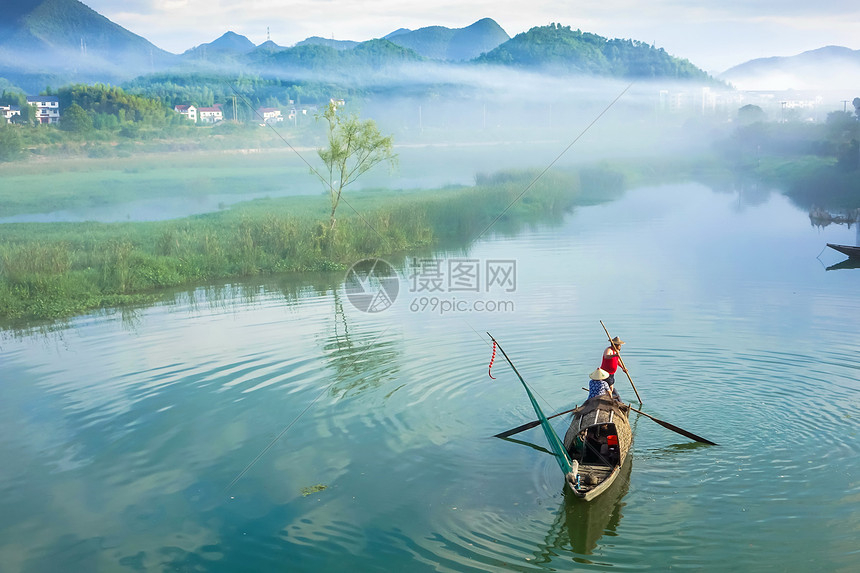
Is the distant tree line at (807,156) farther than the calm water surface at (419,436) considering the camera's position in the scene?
Yes

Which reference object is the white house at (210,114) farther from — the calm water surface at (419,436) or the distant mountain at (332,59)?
the calm water surface at (419,436)

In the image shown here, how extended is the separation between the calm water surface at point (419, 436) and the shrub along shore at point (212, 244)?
9.91 feet

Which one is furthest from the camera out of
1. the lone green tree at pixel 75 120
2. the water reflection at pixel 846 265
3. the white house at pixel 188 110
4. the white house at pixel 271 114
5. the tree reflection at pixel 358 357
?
the white house at pixel 271 114

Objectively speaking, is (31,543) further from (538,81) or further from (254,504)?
(538,81)

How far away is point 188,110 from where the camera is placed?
74.8 m

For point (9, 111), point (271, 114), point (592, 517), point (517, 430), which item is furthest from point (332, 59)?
point (592, 517)

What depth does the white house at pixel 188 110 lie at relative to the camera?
71812 millimetres

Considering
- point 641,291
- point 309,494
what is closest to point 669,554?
point 309,494

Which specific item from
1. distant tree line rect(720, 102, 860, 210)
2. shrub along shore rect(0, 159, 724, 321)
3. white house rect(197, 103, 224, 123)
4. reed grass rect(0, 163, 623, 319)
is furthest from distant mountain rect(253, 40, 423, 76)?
reed grass rect(0, 163, 623, 319)

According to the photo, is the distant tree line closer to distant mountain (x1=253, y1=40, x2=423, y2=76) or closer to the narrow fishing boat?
the narrow fishing boat

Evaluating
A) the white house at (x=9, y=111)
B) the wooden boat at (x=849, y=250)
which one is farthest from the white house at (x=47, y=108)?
the wooden boat at (x=849, y=250)

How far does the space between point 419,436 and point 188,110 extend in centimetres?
7025

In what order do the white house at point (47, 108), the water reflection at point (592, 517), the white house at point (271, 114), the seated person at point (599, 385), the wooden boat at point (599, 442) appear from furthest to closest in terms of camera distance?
the white house at point (271, 114) → the white house at point (47, 108) → the seated person at point (599, 385) → the wooden boat at point (599, 442) → the water reflection at point (592, 517)

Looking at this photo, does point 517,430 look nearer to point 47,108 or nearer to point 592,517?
point 592,517
